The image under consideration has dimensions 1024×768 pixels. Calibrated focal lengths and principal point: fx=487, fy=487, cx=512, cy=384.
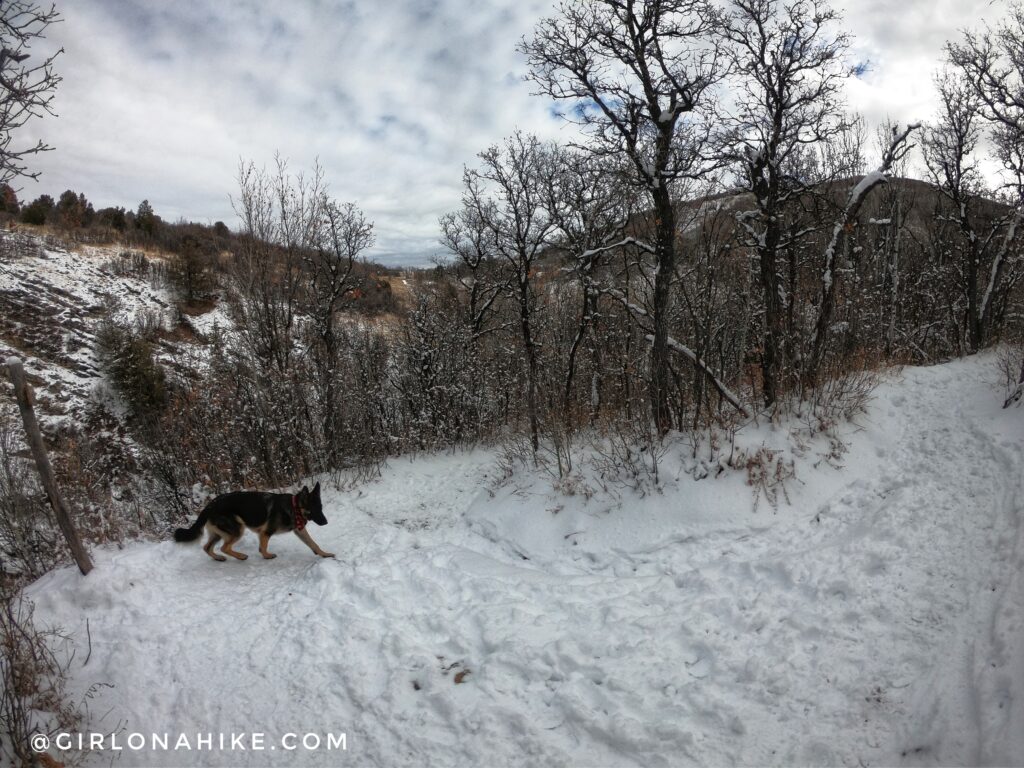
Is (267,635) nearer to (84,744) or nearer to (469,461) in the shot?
(84,744)

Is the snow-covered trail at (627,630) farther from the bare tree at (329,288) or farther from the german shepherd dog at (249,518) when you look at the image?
the bare tree at (329,288)

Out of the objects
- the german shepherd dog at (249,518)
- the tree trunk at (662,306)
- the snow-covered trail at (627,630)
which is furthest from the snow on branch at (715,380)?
the german shepherd dog at (249,518)

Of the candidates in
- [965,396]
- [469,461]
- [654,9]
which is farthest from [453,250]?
[965,396]

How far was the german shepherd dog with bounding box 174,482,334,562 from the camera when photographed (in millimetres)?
6027

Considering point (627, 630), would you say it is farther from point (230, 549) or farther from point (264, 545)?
point (230, 549)

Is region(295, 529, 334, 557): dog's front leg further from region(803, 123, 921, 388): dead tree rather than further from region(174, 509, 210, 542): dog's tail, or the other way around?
region(803, 123, 921, 388): dead tree

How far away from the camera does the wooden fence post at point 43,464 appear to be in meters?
5.11

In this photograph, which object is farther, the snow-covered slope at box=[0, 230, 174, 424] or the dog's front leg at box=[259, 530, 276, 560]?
the snow-covered slope at box=[0, 230, 174, 424]

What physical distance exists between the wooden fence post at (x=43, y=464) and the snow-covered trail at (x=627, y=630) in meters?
0.34

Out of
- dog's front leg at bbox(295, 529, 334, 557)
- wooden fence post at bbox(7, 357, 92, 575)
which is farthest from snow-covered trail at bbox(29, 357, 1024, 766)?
wooden fence post at bbox(7, 357, 92, 575)

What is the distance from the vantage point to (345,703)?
4027mm

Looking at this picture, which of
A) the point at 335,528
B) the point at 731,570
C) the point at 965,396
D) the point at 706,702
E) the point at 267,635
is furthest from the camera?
the point at 965,396

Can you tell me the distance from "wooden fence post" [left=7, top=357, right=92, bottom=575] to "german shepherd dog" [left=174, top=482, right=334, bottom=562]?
0.98 meters

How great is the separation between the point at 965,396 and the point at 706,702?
29.3ft
